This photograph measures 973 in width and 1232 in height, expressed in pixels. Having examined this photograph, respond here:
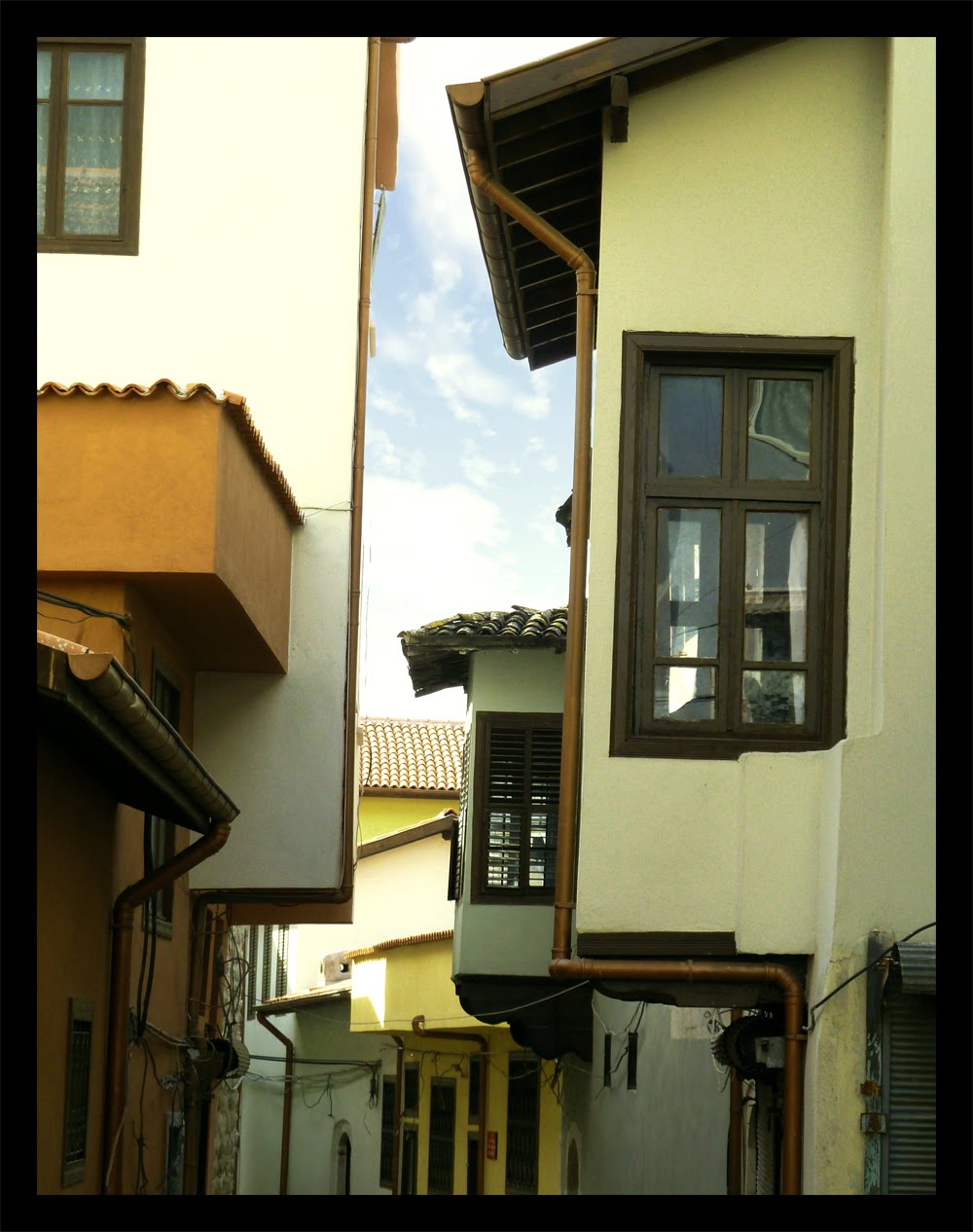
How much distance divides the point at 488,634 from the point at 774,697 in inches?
270

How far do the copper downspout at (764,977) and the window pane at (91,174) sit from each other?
25.9ft

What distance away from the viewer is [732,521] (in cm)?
838

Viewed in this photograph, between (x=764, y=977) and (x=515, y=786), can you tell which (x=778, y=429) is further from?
(x=515, y=786)

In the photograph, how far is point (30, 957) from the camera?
616cm

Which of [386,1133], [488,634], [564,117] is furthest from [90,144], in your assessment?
[386,1133]

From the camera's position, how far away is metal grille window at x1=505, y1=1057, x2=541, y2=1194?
75.1 feet

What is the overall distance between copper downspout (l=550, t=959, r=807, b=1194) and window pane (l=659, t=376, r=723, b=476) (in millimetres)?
2401

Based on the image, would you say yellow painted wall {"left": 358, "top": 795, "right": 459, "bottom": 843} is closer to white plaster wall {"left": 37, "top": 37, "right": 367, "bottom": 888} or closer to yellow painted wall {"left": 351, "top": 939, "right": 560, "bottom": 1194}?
yellow painted wall {"left": 351, "top": 939, "right": 560, "bottom": 1194}

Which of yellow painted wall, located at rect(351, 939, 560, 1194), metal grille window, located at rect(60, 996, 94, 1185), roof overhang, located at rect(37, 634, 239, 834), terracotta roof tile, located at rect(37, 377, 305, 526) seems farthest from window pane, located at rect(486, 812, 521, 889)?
yellow painted wall, located at rect(351, 939, 560, 1194)

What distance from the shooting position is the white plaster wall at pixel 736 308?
312 inches
